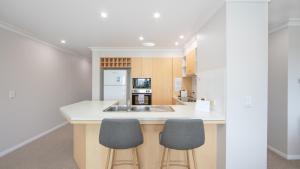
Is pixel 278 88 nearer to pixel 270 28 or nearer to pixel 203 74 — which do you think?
pixel 270 28

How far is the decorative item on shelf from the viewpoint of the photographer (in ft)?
17.3

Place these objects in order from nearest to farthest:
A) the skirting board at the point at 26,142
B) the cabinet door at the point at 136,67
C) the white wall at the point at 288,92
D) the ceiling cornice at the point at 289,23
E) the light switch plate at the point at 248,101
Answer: the light switch plate at the point at 248,101
the ceiling cornice at the point at 289,23
the white wall at the point at 288,92
the skirting board at the point at 26,142
the cabinet door at the point at 136,67

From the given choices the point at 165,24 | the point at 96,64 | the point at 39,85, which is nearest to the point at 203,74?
the point at 165,24

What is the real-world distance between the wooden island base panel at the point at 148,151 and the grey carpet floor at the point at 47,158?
2.30ft

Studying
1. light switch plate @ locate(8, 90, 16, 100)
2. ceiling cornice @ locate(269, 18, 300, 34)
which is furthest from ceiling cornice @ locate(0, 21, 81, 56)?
ceiling cornice @ locate(269, 18, 300, 34)

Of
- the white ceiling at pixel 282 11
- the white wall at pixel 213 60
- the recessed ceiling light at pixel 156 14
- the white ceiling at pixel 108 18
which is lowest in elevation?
the white wall at pixel 213 60

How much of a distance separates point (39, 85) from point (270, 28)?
5219 mm

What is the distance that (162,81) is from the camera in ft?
17.4

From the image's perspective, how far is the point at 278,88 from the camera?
3.33 meters

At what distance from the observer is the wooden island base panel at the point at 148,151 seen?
2.32m

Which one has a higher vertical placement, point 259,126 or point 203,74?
point 203,74

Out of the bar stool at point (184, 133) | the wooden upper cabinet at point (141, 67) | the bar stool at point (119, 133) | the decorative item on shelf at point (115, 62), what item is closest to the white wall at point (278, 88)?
the bar stool at point (184, 133)

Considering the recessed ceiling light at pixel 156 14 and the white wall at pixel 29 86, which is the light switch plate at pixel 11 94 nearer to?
the white wall at pixel 29 86

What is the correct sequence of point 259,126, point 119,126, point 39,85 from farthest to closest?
1. point 39,85
2. point 259,126
3. point 119,126
